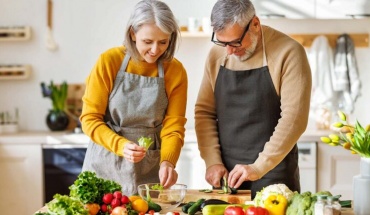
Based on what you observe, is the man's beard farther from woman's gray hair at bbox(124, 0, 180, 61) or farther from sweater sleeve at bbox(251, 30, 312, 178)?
woman's gray hair at bbox(124, 0, 180, 61)

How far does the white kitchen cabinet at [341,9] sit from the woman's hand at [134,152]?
281 cm

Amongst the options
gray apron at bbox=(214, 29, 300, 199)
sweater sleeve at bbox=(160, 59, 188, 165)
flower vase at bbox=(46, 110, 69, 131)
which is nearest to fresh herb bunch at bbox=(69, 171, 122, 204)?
sweater sleeve at bbox=(160, 59, 188, 165)

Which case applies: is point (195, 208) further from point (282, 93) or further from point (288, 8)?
point (288, 8)

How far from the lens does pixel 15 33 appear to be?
17.3ft

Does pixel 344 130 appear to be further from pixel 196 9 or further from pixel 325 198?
pixel 325 198

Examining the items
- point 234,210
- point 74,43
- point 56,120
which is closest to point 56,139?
point 56,120

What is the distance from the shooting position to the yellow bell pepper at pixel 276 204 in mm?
A: 2279

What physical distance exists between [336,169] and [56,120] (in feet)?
7.09

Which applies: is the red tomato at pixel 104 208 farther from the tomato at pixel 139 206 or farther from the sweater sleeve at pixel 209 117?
the sweater sleeve at pixel 209 117

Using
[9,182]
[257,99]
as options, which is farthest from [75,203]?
[9,182]

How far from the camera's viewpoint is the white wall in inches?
211

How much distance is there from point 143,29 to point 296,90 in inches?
27.1

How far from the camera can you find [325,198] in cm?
228

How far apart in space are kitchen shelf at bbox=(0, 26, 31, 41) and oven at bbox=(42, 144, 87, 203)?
3.19 ft
